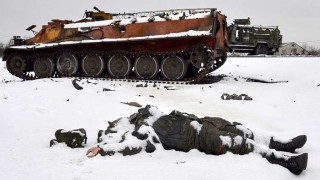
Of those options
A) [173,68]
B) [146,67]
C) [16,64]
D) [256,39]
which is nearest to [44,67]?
[16,64]

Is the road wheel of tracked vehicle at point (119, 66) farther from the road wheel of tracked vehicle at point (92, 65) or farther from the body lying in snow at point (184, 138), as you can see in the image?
the body lying in snow at point (184, 138)

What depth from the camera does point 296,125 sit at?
7.75m

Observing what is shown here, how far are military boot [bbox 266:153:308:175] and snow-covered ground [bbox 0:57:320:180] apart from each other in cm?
8

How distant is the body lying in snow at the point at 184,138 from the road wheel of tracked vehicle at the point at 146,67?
9402 mm

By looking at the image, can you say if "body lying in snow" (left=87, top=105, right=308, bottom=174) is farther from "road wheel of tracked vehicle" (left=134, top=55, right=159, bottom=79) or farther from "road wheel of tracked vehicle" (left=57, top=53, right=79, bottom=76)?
"road wheel of tracked vehicle" (left=57, top=53, right=79, bottom=76)

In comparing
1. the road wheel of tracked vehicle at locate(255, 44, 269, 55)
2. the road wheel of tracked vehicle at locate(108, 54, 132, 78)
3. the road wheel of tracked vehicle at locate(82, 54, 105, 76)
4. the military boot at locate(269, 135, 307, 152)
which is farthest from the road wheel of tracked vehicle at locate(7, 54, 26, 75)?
the road wheel of tracked vehicle at locate(255, 44, 269, 55)

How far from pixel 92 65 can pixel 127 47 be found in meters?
1.82

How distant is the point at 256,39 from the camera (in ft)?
91.2

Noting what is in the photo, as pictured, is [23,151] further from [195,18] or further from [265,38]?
[265,38]

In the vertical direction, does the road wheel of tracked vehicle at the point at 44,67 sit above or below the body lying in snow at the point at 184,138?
above

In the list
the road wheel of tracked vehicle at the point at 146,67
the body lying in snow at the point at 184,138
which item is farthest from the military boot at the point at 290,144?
the road wheel of tracked vehicle at the point at 146,67

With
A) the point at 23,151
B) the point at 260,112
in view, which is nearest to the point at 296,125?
the point at 260,112

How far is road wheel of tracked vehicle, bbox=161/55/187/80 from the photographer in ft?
48.3

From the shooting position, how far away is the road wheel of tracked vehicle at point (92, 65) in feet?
53.0
